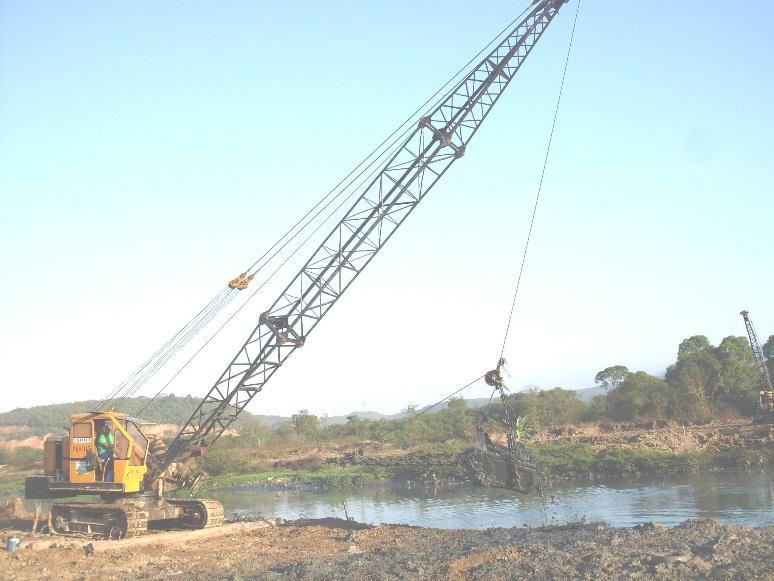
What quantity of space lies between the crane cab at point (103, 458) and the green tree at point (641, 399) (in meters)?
46.9

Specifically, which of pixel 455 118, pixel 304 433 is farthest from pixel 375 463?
pixel 304 433

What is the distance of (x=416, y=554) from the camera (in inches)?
653

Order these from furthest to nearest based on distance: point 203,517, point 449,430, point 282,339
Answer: point 449,430, point 282,339, point 203,517

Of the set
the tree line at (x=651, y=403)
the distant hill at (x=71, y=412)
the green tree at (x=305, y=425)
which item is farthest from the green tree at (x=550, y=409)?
the distant hill at (x=71, y=412)

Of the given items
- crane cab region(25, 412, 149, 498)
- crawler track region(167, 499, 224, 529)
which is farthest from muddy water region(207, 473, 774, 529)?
crane cab region(25, 412, 149, 498)

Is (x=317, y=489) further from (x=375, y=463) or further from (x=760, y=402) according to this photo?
(x=760, y=402)

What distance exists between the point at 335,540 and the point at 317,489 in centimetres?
2434

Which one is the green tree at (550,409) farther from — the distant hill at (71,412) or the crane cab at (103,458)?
the distant hill at (71,412)

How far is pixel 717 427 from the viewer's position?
50.0m

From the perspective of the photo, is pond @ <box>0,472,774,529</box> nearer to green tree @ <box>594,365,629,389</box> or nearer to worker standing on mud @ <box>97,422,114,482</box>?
worker standing on mud @ <box>97,422,114,482</box>

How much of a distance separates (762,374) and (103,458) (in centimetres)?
5500

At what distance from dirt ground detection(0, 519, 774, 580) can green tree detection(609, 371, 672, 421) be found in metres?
43.6

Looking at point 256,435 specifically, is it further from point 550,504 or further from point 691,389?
point 550,504

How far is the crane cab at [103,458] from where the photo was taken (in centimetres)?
2227
